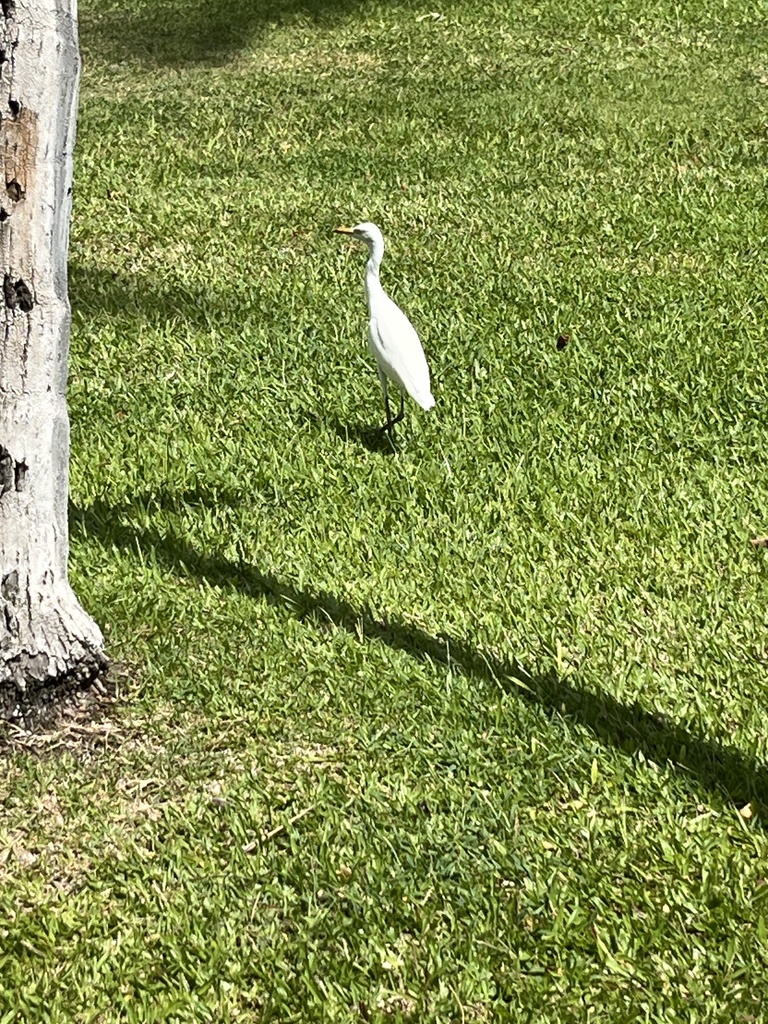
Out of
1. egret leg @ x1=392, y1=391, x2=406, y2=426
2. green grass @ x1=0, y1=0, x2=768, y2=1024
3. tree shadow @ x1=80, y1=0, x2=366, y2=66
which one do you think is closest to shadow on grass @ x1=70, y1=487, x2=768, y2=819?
green grass @ x1=0, y1=0, x2=768, y2=1024

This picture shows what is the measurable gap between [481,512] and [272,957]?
2210 millimetres

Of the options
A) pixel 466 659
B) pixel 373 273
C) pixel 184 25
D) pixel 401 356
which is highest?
pixel 184 25

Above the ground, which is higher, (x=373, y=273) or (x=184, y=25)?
(x=184, y=25)

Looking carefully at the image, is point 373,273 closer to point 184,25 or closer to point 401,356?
point 401,356

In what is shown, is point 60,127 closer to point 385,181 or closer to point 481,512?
point 481,512

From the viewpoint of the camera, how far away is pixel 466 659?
422 cm

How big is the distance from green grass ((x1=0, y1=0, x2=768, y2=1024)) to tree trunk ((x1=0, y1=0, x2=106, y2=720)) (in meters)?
0.28

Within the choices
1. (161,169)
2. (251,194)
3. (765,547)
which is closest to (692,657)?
(765,547)

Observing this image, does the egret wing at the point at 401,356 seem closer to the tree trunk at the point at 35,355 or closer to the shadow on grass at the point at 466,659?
the shadow on grass at the point at 466,659

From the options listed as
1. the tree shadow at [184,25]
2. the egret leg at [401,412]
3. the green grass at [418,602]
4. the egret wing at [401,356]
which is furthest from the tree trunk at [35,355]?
the tree shadow at [184,25]

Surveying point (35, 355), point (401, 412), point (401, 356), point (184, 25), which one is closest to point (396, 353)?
point (401, 356)

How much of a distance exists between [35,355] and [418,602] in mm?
1467

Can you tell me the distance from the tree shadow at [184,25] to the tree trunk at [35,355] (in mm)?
8597

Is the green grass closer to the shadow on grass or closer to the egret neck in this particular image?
the shadow on grass
